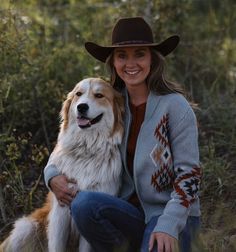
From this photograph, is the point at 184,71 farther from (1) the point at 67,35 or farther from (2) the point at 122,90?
(2) the point at 122,90

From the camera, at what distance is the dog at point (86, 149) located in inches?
163

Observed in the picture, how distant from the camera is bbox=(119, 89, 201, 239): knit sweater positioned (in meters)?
3.74

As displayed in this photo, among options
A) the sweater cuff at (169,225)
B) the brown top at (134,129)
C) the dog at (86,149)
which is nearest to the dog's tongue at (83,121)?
the dog at (86,149)

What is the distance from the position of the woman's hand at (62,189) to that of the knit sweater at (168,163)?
42cm

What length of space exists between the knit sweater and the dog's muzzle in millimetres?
393

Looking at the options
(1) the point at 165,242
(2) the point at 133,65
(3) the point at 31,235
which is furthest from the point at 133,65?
(3) the point at 31,235

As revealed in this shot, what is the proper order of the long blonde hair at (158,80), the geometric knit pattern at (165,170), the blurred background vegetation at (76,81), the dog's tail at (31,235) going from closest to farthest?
the geometric knit pattern at (165,170) → the long blonde hair at (158,80) → the dog's tail at (31,235) → the blurred background vegetation at (76,81)

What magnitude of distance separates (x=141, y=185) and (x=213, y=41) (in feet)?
14.7

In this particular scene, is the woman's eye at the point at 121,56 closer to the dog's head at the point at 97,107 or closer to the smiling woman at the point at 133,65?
the smiling woman at the point at 133,65

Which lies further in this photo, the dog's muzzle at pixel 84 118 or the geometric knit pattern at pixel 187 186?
the dog's muzzle at pixel 84 118

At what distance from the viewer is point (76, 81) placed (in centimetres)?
631

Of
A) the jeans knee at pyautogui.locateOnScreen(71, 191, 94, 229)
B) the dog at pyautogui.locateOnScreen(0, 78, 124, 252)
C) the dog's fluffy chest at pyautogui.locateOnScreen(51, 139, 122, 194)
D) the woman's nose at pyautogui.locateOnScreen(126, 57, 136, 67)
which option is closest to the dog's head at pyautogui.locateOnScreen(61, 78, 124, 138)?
the dog at pyautogui.locateOnScreen(0, 78, 124, 252)

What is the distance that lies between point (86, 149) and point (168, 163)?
626mm

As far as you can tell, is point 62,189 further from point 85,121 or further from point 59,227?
point 85,121
